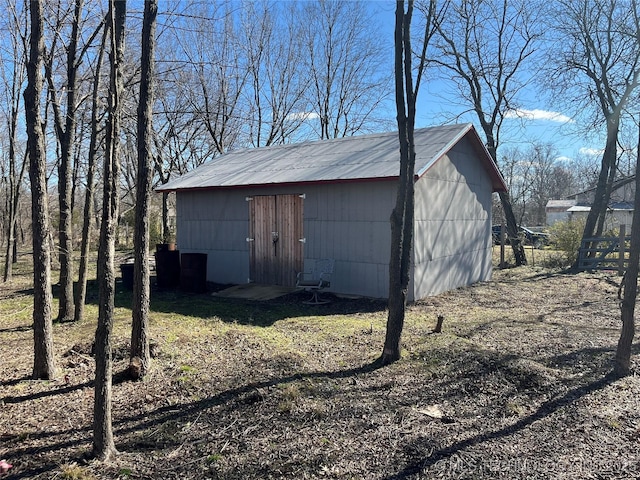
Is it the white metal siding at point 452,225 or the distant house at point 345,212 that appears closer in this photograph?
the distant house at point 345,212

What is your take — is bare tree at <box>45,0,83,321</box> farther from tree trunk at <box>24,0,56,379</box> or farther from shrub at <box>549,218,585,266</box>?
shrub at <box>549,218,585,266</box>

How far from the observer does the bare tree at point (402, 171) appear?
191 inches

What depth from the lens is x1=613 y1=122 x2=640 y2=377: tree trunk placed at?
15.0 feet

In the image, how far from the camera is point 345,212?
9.68 metres

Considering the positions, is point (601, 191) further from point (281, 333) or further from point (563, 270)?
point (281, 333)

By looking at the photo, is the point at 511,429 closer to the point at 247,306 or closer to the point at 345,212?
the point at 247,306

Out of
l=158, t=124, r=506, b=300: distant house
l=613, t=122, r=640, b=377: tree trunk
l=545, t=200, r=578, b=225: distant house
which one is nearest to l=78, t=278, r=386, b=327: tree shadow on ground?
l=158, t=124, r=506, b=300: distant house

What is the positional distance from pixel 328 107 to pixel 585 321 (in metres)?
20.8

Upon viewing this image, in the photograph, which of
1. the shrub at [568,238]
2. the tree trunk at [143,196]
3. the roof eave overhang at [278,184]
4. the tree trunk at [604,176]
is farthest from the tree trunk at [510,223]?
the tree trunk at [143,196]

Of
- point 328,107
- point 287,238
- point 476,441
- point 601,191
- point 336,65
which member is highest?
point 336,65

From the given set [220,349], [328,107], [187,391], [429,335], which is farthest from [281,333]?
[328,107]

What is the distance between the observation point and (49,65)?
6957mm

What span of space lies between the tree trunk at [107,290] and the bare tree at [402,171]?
106 inches

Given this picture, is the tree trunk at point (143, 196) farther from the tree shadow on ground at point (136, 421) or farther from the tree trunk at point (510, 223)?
the tree trunk at point (510, 223)
